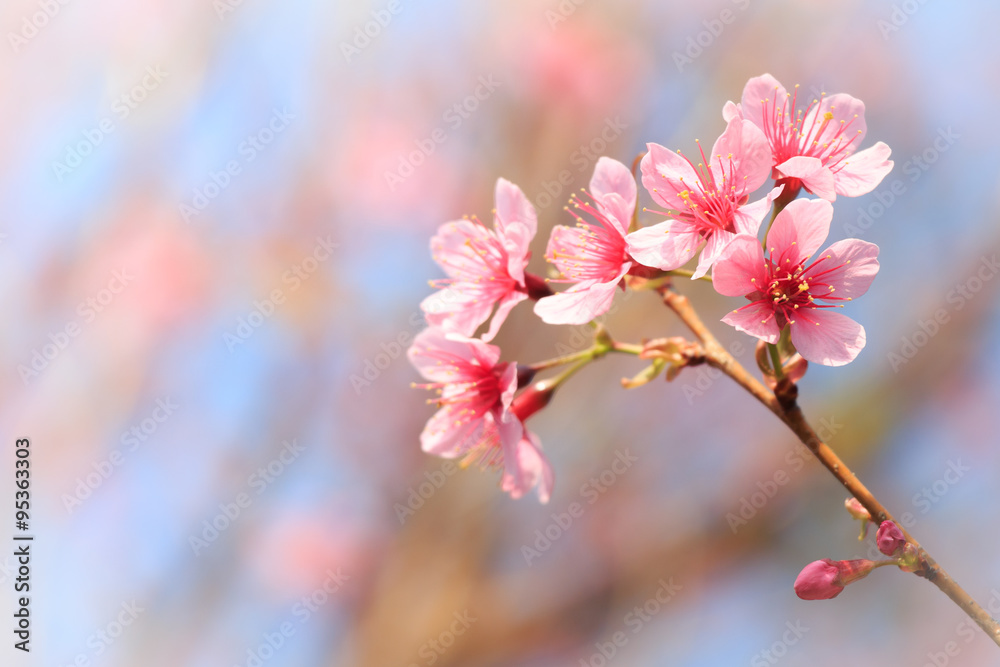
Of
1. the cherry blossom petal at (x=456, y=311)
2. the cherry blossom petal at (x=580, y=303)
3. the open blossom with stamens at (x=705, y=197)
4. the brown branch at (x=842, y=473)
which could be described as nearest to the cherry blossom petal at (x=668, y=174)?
the open blossom with stamens at (x=705, y=197)

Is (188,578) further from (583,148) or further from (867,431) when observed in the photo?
(867,431)

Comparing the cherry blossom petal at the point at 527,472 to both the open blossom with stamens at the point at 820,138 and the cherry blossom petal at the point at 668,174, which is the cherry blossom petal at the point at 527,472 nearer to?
the cherry blossom petal at the point at 668,174

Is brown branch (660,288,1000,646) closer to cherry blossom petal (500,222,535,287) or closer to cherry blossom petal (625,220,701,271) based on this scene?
Result: cherry blossom petal (625,220,701,271)

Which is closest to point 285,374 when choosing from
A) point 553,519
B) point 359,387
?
point 359,387

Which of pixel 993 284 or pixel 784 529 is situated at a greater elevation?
pixel 993 284

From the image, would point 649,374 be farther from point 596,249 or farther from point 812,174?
point 812,174

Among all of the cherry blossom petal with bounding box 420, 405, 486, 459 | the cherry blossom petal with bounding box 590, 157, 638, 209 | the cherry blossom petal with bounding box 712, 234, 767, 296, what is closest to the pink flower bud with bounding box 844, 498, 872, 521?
the cherry blossom petal with bounding box 712, 234, 767, 296

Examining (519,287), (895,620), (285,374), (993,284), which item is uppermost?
(519,287)
